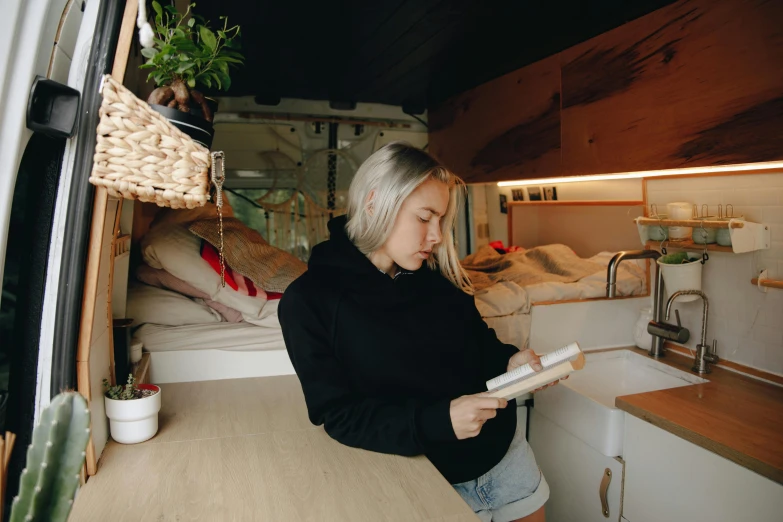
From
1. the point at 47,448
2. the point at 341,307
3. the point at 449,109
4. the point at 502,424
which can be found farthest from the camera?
the point at 449,109

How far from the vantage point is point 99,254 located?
104cm

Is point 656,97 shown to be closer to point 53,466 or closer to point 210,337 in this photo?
point 210,337

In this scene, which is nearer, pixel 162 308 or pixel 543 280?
pixel 162 308

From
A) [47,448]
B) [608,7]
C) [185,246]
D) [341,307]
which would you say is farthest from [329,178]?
[47,448]

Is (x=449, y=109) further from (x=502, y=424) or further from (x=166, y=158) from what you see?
(x=166, y=158)

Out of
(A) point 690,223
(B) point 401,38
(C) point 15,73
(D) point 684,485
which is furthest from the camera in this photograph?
(B) point 401,38

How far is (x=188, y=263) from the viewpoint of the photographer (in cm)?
Answer: 189

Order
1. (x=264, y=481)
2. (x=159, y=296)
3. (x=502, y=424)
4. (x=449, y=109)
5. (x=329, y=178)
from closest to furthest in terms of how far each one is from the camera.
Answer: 1. (x=264, y=481)
2. (x=502, y=424)
3. (x=159, y=296)
4. (x=449, y=109)
5. (x=329, y=178)

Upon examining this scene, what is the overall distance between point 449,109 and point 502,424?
7.01ft

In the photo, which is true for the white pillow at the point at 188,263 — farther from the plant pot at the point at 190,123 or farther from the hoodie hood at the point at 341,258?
the plant pot at the point at 190,123

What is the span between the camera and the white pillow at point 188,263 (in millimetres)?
1883

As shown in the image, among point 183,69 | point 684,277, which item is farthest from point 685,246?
point 183,69

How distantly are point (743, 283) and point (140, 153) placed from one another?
2048 mm

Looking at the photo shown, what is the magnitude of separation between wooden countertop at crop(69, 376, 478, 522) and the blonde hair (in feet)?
1.70
